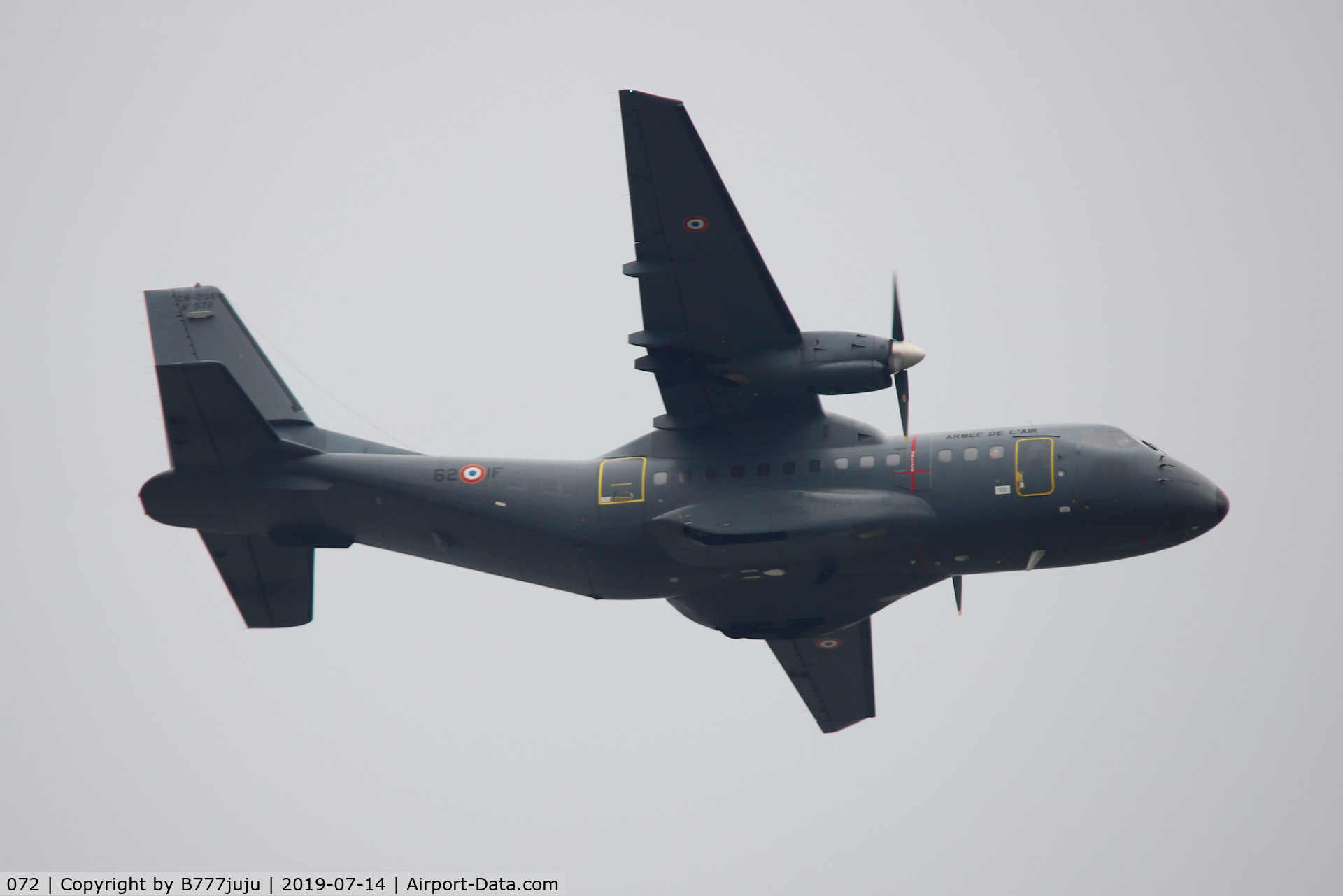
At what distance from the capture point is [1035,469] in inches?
909

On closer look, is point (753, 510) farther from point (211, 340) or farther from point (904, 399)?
point (211, 340)

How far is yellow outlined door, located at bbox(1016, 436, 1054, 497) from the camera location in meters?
22.9

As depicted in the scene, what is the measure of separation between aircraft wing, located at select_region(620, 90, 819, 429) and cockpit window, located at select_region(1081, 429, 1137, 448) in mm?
4596

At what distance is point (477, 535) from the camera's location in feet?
82.9

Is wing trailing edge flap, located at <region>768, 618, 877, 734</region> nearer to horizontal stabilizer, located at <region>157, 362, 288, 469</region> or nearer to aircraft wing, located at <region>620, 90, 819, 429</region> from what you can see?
aircraft wing, located at <region>620, 90, 819, 429</region>

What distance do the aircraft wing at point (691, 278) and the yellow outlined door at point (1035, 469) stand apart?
3660 millimetres

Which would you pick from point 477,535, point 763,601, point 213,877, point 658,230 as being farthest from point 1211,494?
point 213,877

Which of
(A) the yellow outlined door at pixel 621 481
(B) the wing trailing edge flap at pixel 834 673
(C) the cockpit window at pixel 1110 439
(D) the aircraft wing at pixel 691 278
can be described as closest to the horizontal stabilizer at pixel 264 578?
(A) the yellow outlined door at pixel 621 481

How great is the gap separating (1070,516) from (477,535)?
10.3 m

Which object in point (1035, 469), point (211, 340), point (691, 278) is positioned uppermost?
point (691, 278)

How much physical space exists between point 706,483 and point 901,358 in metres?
3.96

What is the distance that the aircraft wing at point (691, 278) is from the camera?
2242 cm

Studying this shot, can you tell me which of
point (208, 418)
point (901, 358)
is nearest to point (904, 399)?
point (901, 358)

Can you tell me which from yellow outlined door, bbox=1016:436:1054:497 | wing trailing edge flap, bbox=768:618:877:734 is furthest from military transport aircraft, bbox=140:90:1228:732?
wing trailing edge flap, bbox=768:618:877:734
